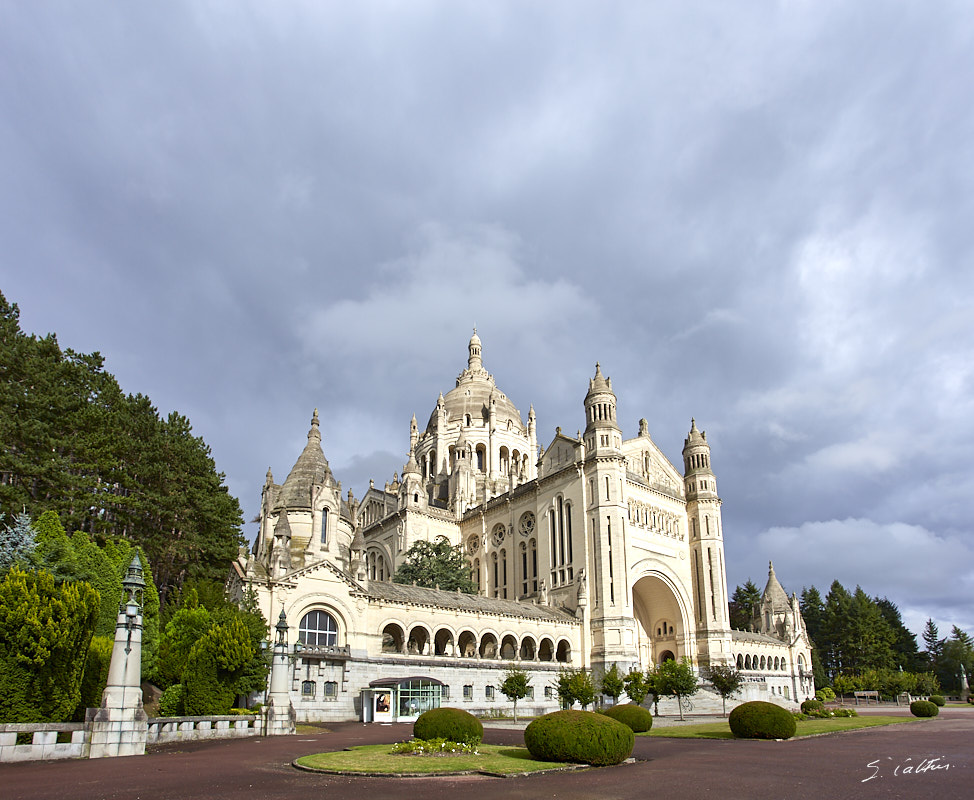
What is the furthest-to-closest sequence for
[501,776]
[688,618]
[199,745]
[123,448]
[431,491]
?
[431,491] → [688,618] → [123,448] → [199,745] → [501,776]

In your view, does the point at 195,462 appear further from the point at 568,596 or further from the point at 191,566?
the point at 568,596

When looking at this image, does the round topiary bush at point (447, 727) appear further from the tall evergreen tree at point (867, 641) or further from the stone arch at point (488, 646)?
the tall evergreen tree at point (867, 641)

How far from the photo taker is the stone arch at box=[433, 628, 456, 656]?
159 feet

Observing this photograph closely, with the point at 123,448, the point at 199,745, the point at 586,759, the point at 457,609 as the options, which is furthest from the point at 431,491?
the point at 586,759

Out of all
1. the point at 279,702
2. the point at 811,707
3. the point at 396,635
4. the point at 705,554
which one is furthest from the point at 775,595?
the point at 279,702

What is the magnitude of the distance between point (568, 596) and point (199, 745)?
128 ft

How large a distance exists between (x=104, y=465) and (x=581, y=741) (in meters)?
33.5

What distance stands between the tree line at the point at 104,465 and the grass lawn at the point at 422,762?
2646 centimetres

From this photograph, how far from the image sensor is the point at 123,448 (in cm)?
4228

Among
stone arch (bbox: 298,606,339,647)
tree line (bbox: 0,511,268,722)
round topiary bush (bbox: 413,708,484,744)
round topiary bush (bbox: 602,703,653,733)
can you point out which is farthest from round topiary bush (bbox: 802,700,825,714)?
tree line (bbox: 0,511,268,722)

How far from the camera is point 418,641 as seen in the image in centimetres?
5175

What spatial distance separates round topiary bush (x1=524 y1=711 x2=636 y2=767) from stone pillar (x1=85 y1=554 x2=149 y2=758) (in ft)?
38.4

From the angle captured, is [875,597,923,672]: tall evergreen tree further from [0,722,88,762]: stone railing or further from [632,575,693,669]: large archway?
[0,722,88,762]: stone railing

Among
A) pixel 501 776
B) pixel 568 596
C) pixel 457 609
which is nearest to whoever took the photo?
pixel 501 776
